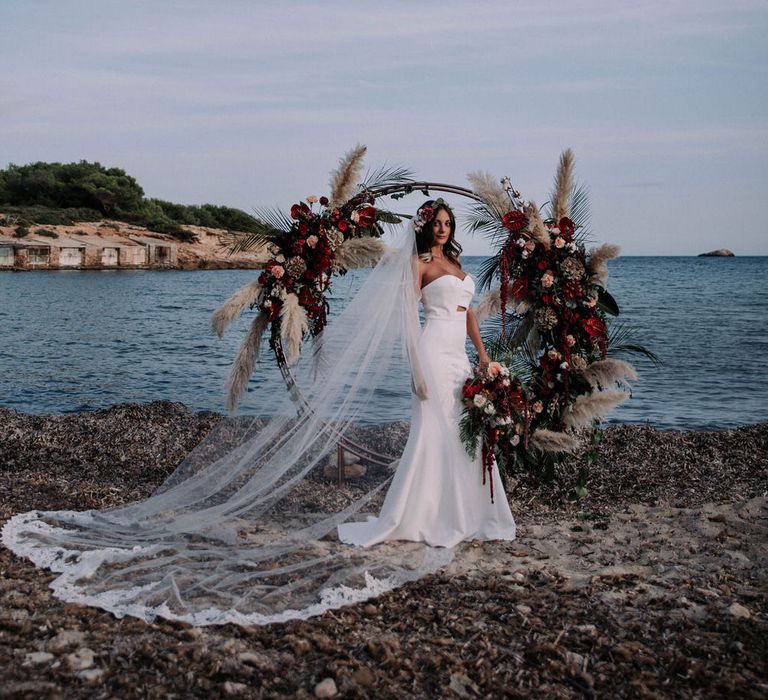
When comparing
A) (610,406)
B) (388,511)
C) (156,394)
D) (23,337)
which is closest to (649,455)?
(610,406)

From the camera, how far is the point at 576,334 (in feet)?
23.8

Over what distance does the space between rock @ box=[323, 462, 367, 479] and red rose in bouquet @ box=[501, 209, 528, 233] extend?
8.87 ft

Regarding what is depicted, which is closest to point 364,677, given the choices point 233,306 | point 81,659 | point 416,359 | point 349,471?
point 81,659

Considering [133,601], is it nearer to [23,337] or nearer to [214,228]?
[23,337]

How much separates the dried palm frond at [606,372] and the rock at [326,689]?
14.3ft

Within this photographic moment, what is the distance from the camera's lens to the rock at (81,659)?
370 centimetres

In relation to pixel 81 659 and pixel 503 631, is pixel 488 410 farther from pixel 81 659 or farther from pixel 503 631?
pixel 81 659

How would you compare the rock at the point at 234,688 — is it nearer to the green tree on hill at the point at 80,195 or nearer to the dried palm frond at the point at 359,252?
the dried palm frond at the point at 359,252

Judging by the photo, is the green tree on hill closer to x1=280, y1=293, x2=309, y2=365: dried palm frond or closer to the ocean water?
the ocean water

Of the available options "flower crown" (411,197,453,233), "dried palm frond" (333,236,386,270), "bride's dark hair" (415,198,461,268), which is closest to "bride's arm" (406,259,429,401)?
"bride's dark hair" (415,198,461,268)

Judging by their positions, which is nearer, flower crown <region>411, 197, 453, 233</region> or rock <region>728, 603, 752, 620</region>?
rock <region>728, 603, 752, 620</region>

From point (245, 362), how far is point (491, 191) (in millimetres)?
2868

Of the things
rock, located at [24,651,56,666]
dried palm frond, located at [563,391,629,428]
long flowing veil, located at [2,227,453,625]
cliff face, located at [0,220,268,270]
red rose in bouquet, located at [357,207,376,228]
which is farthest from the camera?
cliff face, located at [0,220,268,270]

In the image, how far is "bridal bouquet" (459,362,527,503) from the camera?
236 inches
